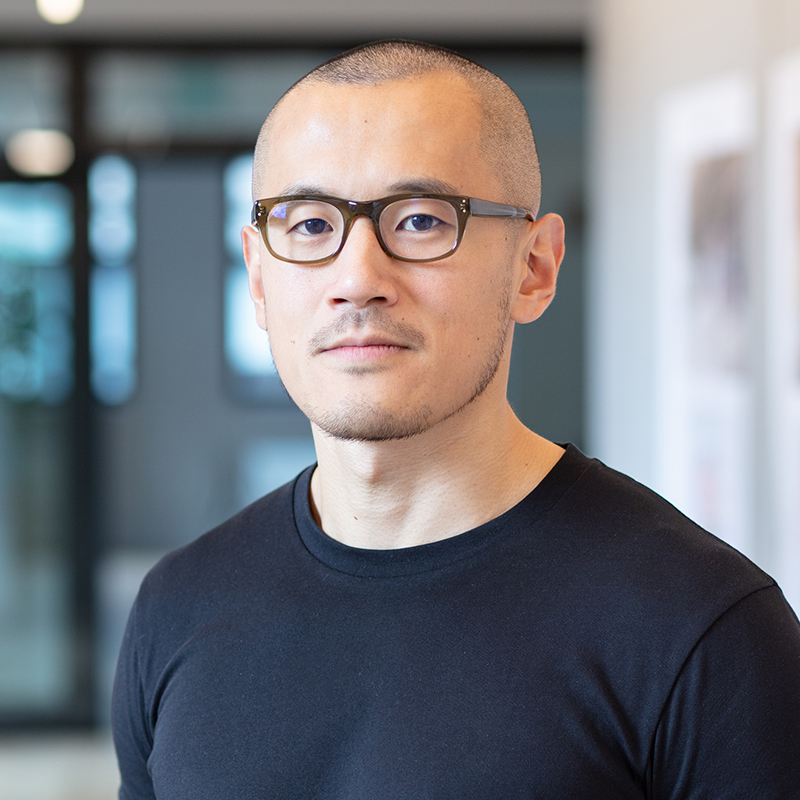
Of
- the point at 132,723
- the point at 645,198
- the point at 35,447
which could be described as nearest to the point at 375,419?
the point at 132,723

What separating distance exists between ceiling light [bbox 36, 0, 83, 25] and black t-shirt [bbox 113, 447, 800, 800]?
3242 mm

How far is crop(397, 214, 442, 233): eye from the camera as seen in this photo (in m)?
0.96

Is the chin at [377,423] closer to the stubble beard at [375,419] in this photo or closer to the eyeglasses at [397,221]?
the stubble beard at [375,419]

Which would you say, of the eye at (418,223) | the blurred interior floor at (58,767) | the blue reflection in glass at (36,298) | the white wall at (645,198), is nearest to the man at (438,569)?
the eye at (418,223)

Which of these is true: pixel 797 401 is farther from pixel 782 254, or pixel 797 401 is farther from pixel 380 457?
pixel 380 457

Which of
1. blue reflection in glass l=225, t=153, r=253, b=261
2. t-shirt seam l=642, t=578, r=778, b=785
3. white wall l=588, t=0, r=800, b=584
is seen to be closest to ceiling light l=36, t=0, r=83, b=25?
blue reflection in glass l=225, t=153, r=253, b=261

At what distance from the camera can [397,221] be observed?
96 cm

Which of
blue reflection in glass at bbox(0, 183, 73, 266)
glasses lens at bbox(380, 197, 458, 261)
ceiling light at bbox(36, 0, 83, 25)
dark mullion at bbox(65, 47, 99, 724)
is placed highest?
ceiling light at bbox(36, 0, 83, 25)

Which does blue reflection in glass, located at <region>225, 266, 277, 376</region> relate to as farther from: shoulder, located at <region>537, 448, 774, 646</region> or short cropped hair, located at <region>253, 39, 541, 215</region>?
shoulder, located at <region>537, 448, 774, 646</region>

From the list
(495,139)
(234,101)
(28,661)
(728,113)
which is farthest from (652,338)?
(28,661)

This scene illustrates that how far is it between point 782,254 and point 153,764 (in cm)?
197

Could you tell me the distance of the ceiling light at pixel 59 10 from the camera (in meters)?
3.68

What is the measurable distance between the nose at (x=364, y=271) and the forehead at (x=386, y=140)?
4 cm

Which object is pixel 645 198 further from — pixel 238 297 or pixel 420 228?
pixel 420 228
